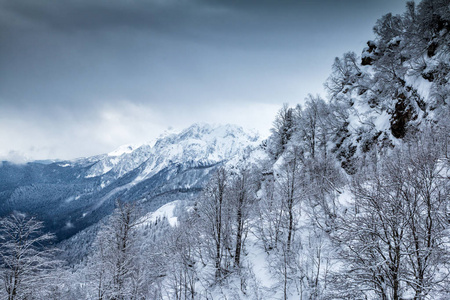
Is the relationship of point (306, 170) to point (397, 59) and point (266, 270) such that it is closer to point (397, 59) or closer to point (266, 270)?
point (266, 270)

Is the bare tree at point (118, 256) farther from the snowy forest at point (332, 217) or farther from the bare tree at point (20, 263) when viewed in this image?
the bare tree at point (20, 263)

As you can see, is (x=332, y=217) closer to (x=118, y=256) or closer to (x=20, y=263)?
(x=118, y=256)

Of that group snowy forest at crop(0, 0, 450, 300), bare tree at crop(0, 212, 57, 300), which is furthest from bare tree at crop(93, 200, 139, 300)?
bare tree at crop(0, 212, 57, 300)

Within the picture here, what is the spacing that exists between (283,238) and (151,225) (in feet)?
525

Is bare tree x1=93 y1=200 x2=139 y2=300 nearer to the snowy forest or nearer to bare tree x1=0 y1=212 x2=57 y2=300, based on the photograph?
the snowy forest

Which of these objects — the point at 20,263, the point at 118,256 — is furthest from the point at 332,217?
the point at 20,263

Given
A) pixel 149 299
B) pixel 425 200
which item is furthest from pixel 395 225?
pixel 149 299

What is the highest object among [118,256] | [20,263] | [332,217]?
[332,217]

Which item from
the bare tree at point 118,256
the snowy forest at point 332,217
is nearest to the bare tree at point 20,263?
the snowy forest at point 332,217

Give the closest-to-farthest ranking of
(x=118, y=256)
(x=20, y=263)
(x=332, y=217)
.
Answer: (x=20, y=263) < (x=118, y=256) < (x=332, y=217)

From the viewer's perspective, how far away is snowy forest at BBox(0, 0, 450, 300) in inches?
363

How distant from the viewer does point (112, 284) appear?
15711 millimetres

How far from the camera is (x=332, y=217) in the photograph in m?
17.5

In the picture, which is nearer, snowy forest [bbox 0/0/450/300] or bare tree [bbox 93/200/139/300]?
snowy forest [bbox 0/0/450/300]
